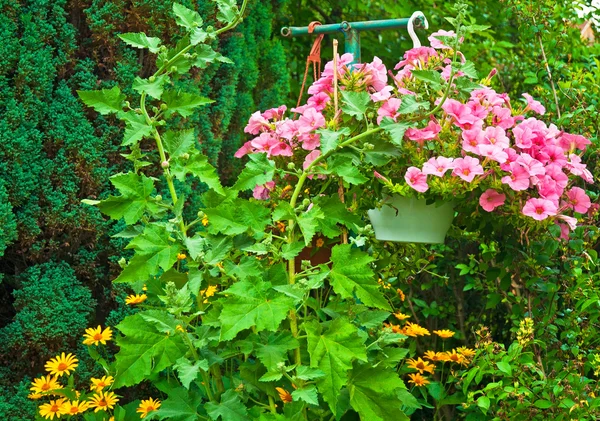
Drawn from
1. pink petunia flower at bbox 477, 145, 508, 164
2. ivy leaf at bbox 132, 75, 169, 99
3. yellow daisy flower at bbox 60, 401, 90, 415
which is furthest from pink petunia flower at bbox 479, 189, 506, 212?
yellow daisy flower at bbox 60, 401, 90, 415

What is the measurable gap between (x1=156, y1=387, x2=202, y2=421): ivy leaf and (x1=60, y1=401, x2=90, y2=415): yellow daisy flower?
428 millimetres

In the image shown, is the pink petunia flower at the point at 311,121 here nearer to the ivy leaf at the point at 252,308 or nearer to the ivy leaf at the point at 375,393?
the ivy leaf at the point at 252,308

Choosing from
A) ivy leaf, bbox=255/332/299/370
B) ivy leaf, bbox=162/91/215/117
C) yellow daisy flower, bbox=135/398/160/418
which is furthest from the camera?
yellow daisy flower, bbox=135/398/160/418

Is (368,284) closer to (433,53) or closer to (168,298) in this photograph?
(168,298)

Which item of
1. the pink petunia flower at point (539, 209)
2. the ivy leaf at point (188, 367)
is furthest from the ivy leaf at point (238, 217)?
the pink petunia flower at point (539, 209)

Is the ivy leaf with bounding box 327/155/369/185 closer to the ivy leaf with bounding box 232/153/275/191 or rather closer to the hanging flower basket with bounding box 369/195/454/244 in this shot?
the ivy leaf with bounding box 232/153/275/191

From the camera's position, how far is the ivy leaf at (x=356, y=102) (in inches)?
75.4

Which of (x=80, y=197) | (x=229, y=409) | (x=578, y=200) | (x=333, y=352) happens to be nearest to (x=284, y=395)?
(x=229, y=409)

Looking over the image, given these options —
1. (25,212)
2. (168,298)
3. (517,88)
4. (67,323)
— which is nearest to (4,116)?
(25,212)

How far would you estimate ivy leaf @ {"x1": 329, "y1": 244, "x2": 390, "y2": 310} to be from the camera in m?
1.72

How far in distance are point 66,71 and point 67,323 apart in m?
0.84

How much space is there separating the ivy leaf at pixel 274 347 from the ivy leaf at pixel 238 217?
9.5 inches

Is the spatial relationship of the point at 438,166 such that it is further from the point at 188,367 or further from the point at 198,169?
the point at 188,367

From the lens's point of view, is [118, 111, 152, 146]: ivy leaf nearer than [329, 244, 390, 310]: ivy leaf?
No
